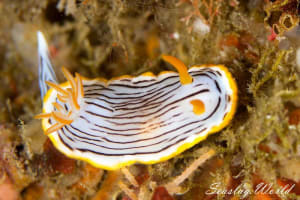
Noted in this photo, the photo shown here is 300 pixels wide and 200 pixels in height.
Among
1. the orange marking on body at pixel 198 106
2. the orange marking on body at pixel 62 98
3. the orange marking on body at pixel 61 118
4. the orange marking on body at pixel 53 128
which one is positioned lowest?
the orange marking on body at pixel 53 128

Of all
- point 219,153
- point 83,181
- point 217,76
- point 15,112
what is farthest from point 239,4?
point 15,112

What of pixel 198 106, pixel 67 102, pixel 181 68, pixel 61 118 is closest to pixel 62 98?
pixel 67 102

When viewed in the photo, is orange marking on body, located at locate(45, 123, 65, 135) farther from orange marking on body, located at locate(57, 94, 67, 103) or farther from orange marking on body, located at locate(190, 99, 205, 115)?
orange marking on body, located at locate(190, 99, 205, 115)

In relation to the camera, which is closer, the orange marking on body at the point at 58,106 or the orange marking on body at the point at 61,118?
the orange marking on body at the point at 61,118

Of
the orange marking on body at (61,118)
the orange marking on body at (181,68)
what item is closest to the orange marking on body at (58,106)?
the orange marking on body at (61,118)

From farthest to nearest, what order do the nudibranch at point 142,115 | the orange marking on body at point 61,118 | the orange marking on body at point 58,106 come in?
the orange marking on body at point 58,106 → the orange marking on body at point 61,118 → the nudibranch at point 142,115

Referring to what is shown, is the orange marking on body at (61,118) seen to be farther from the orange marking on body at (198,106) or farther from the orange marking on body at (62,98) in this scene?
the orange marking on body at (198,106)

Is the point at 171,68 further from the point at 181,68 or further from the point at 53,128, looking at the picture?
the point at 53,128
